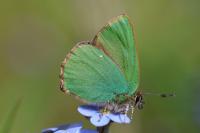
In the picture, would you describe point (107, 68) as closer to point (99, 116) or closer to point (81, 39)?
point (99, 116)

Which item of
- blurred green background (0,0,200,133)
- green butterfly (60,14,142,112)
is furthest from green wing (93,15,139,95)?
blurred green background (0,0,200,133)

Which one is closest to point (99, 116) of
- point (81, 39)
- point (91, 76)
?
point (91, 76)

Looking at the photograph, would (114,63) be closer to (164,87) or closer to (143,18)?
(164,87)

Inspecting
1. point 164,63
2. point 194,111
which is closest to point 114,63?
point 194,111

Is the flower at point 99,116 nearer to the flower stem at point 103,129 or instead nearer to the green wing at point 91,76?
the flower stem at point 103,129

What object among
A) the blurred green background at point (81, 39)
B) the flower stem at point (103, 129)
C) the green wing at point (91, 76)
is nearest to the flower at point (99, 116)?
the flower stem at point (103, 129)
